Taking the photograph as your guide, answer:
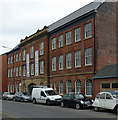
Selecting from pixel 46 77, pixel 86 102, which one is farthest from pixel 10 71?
pixel 86 102

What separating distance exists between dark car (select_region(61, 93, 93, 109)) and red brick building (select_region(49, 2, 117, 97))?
4639 millimetres

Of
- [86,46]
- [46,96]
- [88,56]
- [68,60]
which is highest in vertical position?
[86,46]

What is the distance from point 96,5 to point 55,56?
1016 cm

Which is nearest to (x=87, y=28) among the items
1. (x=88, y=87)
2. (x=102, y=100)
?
(x=88, y=87)

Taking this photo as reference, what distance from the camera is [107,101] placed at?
1655 cm

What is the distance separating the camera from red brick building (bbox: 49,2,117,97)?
25.7 m

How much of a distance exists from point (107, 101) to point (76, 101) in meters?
3.86

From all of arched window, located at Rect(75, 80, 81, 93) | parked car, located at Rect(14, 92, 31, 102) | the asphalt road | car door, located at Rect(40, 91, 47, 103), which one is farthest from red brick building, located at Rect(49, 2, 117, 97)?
the asphalt road

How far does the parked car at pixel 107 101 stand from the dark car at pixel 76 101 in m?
1.70

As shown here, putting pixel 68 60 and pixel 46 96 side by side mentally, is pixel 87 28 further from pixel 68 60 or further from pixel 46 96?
pixel 46 96

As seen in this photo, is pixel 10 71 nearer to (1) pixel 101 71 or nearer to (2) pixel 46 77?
(2) pixel 46 77

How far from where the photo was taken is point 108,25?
89.0 feet

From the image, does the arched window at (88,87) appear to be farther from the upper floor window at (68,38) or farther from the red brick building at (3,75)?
the red brick building at (3,75)

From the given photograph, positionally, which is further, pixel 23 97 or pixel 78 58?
pixel 23 97
